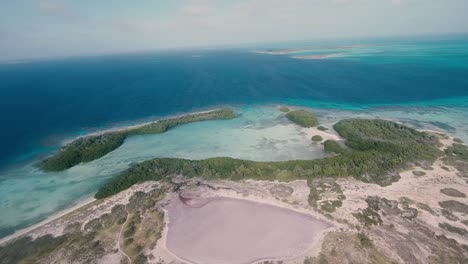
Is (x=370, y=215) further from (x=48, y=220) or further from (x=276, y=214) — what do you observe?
(x=48, y=220)

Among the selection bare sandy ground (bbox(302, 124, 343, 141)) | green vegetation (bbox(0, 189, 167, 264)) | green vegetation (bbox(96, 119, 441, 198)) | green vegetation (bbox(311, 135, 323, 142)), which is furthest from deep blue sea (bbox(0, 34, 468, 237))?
green vegetation (bbox(0, 189, 167, 264))

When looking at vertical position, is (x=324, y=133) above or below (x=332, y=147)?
below

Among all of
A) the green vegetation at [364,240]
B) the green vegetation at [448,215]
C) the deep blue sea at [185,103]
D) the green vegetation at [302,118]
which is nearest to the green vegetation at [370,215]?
the green vegetation at [364,240]

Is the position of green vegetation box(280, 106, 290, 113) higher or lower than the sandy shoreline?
higher

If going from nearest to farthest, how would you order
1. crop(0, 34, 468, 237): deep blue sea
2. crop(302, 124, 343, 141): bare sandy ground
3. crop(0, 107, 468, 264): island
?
crop(0, 107, 468, 264): island → crop(0, 34, 468, 237): deep blue sea → crop(302, 124, 343, 141): bare sandy ground

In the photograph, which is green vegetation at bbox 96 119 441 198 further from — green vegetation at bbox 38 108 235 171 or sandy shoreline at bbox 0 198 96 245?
green vegetation at bbox 38 108 235 171

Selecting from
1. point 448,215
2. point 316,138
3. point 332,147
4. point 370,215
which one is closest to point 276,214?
point 370,215
